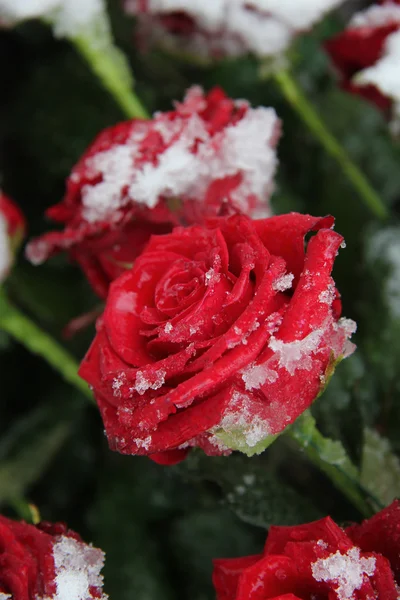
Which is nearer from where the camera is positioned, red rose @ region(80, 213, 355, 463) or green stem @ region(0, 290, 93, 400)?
red rose @ region(80, 213, 355, 463)

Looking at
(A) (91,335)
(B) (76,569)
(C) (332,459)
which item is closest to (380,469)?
(C) (332,459)

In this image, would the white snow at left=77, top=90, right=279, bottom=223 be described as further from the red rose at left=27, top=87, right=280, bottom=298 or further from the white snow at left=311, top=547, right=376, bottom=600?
the white snow at left=311, top=547, right=376, bottom=600

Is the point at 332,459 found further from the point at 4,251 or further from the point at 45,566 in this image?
the point at 4,251

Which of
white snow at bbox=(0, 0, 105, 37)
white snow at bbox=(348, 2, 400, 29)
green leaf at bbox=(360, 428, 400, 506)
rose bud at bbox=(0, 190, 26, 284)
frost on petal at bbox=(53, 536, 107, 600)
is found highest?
white snow at bbox=(0, 0, 105, 37)

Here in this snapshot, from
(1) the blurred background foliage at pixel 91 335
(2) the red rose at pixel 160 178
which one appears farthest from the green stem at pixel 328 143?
(2) the red rose at pixel 160 178

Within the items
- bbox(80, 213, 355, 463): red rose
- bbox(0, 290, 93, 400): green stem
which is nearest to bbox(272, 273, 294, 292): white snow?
bbox(80, 213, 355, 463): red rose

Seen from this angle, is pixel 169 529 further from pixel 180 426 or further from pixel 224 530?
pixel 180 426
